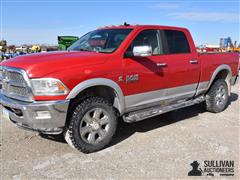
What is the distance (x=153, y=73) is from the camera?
4.59m

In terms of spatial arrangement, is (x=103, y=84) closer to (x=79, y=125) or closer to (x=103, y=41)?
(x=79, y=125)

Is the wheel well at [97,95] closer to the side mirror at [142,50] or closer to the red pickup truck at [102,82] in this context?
the red pickup truck at [102,82]

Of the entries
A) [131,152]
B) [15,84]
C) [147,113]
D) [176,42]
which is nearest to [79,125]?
[131,152]

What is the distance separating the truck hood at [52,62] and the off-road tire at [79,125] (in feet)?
1.87

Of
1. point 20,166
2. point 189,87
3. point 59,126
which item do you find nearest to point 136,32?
point 189,87

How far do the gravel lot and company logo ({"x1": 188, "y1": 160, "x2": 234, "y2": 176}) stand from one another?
8cm

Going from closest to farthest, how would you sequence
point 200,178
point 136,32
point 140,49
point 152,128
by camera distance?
point 200,178 < point 140,49 < point 136,32 < point 152,128

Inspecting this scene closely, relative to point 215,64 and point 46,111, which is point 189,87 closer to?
point 215,64

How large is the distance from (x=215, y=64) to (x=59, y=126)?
4.01m

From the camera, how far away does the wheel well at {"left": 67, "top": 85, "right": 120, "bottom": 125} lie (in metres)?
3.79

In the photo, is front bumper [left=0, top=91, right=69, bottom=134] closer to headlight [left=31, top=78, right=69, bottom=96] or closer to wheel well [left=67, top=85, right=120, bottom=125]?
headlight [left=31, top=78, right=69, bottom=96]

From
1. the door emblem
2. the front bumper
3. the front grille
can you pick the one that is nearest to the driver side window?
the door emblem

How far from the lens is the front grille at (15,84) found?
352 cm

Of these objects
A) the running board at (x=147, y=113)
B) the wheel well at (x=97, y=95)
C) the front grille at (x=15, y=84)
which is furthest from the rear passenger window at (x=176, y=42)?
the front grille at (x=15, y=84)
